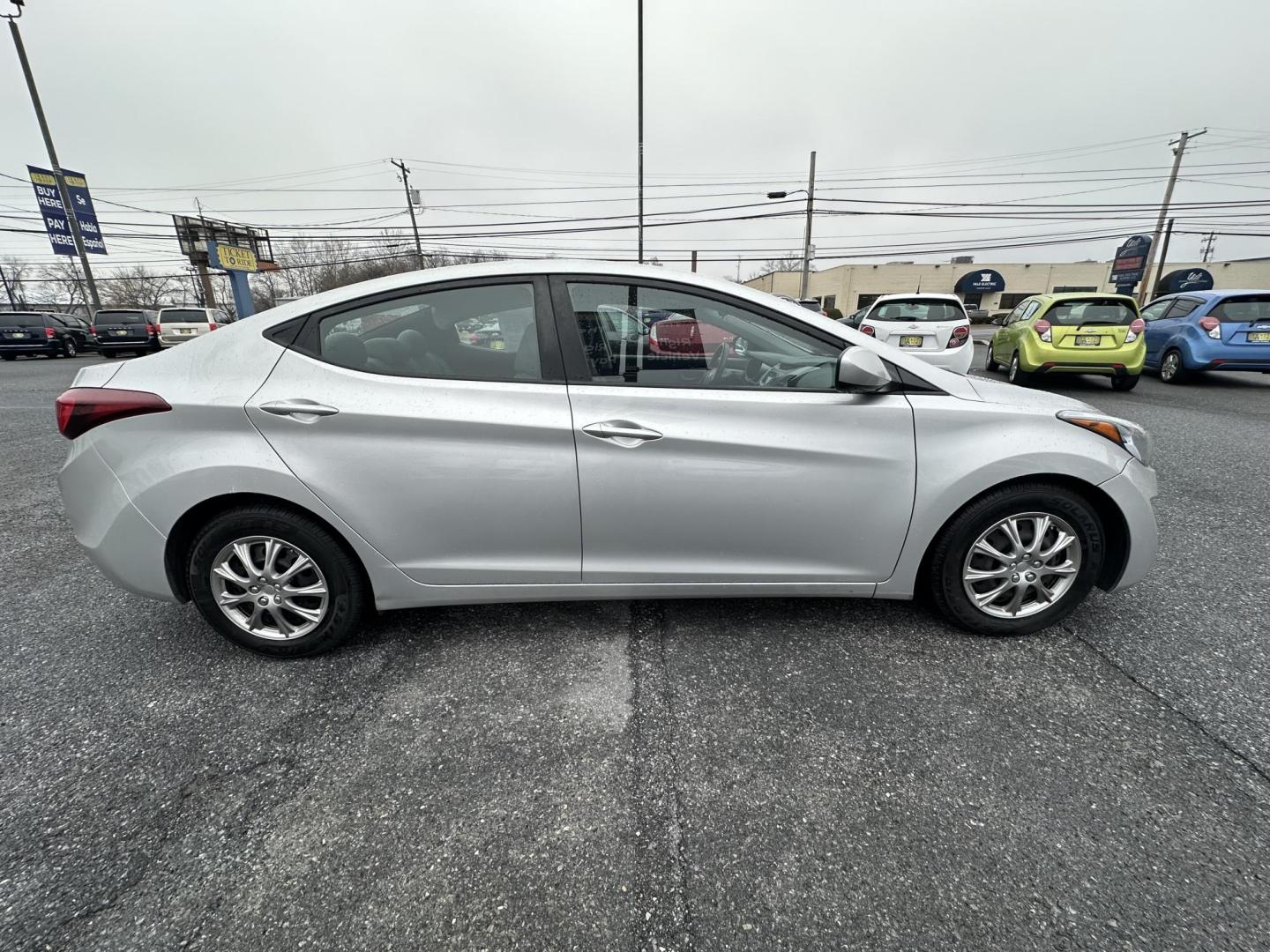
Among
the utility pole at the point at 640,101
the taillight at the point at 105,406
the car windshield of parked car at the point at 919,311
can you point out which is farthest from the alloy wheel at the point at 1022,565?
the utility pole at the point at 640,101

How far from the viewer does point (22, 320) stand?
674 inches

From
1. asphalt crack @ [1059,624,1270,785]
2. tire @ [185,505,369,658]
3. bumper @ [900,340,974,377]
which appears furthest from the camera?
bumper @ [900,340,974,377]

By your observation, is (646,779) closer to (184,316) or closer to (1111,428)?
(1111,428)

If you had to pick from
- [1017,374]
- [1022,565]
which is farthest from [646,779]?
[1017,374]

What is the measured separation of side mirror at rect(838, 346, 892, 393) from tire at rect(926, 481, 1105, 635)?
0.67 metres

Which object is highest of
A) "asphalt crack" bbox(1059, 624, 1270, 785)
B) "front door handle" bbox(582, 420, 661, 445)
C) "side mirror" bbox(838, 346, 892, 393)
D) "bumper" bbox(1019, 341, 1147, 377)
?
"side mirror" bbox(838, 346, 892, 393)

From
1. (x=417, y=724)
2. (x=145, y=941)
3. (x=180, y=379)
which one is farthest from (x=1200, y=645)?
(x=180, y=379)

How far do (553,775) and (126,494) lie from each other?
1.88 meters

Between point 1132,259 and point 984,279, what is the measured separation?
15.0 metres

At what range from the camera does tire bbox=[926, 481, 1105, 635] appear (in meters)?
2.25

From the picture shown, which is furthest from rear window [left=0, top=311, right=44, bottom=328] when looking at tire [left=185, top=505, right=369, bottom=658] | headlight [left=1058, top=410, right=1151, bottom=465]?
headlight [left=1058, top=410, right=1151, bottom=465]

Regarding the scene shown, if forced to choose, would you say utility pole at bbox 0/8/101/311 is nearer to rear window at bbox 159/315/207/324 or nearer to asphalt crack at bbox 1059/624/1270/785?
rear window at bbox 159/315/207/324

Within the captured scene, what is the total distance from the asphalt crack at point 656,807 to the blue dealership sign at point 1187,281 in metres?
44.7

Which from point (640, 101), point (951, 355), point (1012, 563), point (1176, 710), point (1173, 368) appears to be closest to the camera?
point (1176, 710)
